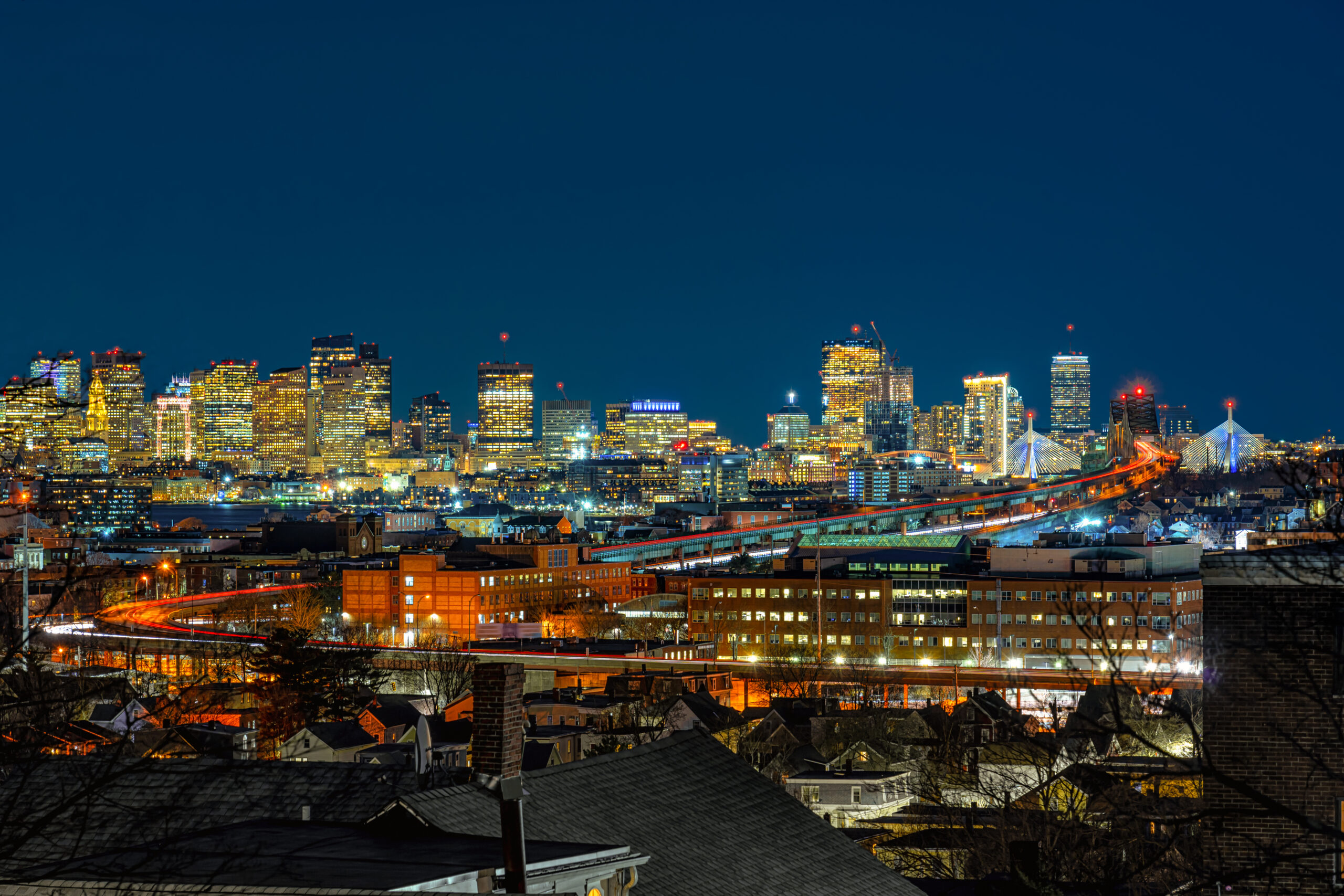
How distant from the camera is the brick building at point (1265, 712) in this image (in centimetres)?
1166

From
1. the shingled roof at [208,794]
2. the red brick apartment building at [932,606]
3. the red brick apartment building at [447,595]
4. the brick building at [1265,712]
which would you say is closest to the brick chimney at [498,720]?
the shingled roof at [208,794]

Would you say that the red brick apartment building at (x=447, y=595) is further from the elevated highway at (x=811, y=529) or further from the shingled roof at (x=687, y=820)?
the shingled roof at (x=687, y=820)

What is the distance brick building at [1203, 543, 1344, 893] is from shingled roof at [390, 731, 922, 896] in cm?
272

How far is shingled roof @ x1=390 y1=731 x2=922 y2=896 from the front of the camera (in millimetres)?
11344

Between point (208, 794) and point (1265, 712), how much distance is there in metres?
7.94

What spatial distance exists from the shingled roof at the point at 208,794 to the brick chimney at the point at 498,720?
72 cm

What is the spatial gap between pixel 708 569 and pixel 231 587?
3283 centimetres

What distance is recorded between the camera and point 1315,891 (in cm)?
1166

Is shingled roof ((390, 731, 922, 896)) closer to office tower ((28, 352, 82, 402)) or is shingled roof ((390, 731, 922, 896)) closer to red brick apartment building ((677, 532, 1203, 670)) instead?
office tower ((28, 352, 82, 402))

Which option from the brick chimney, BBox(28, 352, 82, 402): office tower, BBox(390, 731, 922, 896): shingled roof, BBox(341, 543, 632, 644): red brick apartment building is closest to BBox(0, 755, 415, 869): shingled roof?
the brick chimney

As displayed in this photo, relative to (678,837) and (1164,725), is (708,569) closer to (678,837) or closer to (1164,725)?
(1164,725)

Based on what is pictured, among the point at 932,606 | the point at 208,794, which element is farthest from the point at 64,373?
the point at 932,606

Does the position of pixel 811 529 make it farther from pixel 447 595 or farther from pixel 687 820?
pixel 687 820

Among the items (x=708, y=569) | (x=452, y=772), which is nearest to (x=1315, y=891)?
(x=452, y=772)
